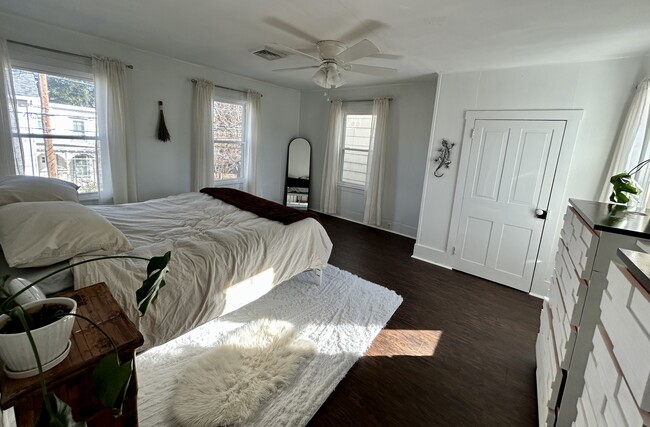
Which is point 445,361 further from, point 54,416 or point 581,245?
point 54,416

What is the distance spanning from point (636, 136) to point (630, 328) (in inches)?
110

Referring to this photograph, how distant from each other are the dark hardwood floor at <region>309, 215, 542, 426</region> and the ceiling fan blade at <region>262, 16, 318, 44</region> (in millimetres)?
2553

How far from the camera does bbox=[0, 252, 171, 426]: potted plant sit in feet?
1.88

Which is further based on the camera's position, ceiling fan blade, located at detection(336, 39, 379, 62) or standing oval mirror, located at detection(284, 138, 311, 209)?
standing oval mirror, located at detection(284, 138, 311, 209)

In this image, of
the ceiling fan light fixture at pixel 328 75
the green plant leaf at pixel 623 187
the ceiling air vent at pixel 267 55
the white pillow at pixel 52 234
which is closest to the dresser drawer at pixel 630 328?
the green plant leaf at pixel 623 187

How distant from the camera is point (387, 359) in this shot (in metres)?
2.12

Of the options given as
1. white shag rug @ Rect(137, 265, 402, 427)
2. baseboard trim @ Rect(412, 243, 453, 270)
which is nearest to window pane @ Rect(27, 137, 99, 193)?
white shag rug @ Rect(137, 265, 402, 427)

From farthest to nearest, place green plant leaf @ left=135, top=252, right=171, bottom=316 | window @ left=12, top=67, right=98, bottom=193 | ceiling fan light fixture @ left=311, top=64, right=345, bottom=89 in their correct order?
window @ left=12, top=67, right=98, bottom=193
ceiling fan light fixture @ left=311, top=64, right=345, bottom=89
green plant leaf @ left=135, top=252, right=171, bottom=316

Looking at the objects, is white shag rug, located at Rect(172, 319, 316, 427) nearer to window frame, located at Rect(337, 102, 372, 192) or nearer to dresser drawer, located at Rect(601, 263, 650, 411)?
dresser drawer, located at Rect(601, 263, 650, 411)

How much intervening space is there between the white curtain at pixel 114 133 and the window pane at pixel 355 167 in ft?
11.4

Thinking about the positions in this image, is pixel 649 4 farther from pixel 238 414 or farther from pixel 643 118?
pixel 238 414

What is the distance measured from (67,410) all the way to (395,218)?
488 cm

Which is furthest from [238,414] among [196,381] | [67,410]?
[67,410]

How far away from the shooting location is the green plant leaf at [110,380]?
0.64 m
